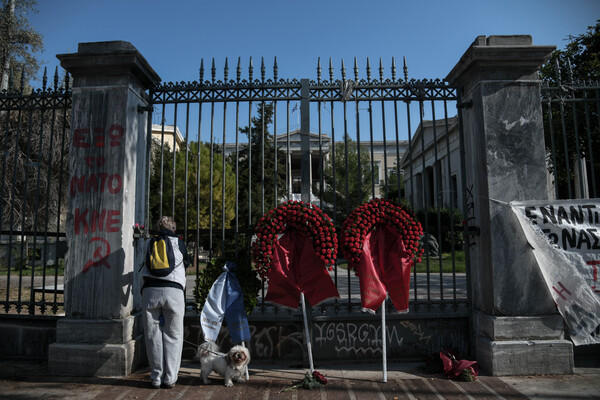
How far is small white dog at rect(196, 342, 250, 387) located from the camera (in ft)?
15.5

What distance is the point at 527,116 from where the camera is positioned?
544 centimetres

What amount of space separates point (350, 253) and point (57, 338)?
13.2ft

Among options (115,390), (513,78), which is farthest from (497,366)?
(115,390)

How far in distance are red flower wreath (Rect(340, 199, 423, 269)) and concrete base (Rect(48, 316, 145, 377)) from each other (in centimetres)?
307

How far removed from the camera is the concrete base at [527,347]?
5.02 metres

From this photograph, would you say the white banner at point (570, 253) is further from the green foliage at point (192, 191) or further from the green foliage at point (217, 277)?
the green foliage at point (192, 191)

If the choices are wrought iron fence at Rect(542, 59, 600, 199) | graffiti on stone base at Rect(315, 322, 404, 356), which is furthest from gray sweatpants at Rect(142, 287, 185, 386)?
wrought iron fence at Rect(542, 59, 600, 199)

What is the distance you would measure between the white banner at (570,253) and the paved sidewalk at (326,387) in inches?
29.0

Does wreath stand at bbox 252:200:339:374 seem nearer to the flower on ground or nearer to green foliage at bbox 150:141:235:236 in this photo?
the flower on ground

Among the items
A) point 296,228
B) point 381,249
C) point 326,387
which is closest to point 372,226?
point 381,249

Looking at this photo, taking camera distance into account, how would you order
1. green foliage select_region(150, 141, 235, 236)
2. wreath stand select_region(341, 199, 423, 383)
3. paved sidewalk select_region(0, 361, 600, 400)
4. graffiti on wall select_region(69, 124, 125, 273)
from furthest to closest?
1. green foliage select_region(150, 141, 235, 236)
2. graffiti on wall select_region(69, 124, 125, 273)
3. wreath stand select_region(341, 199, 423, 383)
4. paved sidewalk select_region(0, 361, 600, 400)

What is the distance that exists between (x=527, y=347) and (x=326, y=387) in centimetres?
258

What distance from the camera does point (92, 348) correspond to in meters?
5.17

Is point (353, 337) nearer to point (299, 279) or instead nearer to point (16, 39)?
point (299, 279)
